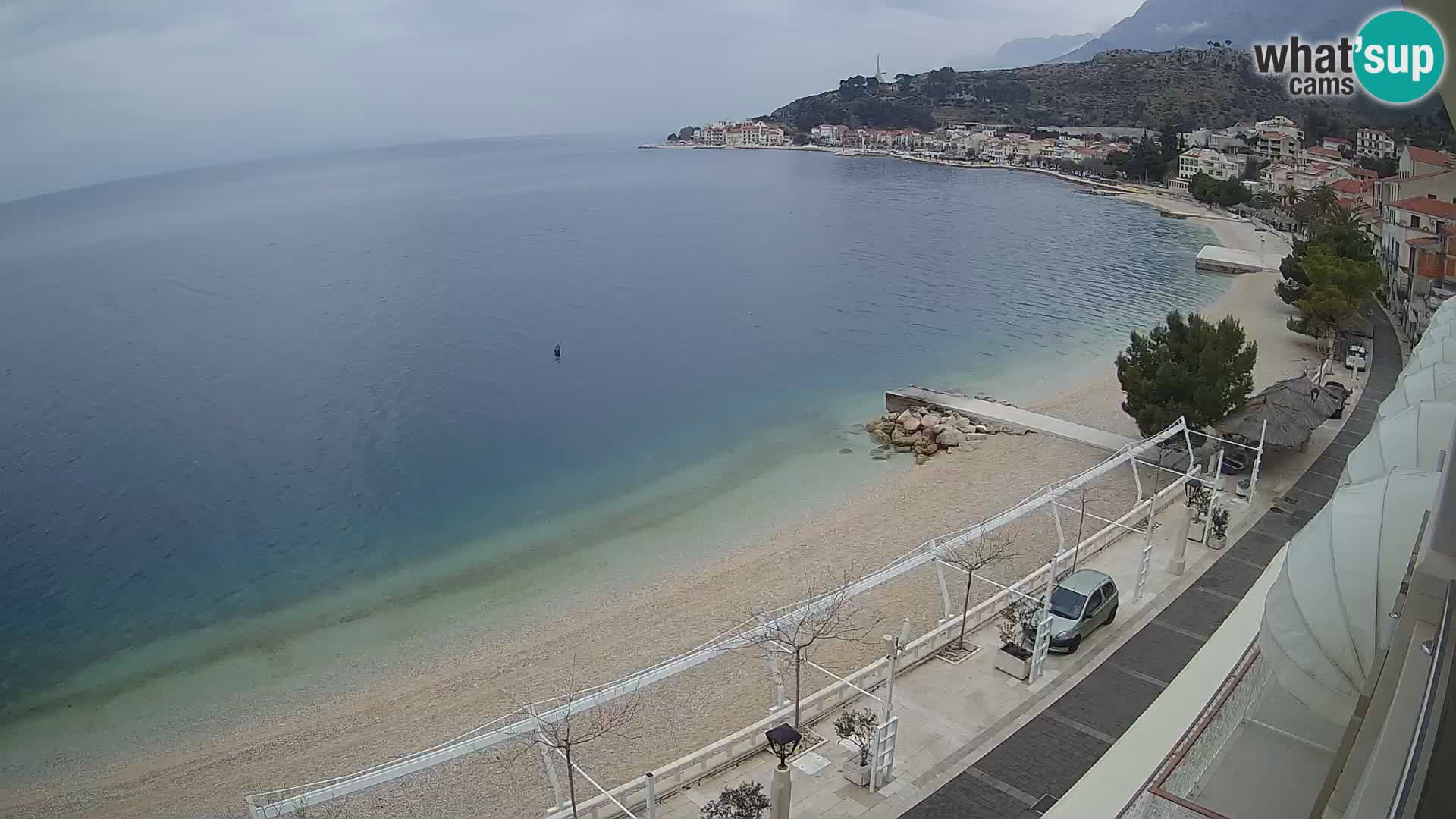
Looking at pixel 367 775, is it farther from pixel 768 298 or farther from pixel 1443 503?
pixel 768 298

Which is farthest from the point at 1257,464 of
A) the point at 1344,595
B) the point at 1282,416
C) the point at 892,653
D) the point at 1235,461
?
the point at 1344,595

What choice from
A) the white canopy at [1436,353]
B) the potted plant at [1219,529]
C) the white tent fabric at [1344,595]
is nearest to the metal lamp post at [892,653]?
the white tent fabric at [1344,595]

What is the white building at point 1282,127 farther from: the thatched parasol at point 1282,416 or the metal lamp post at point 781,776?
the metal lamp post at point 781,776

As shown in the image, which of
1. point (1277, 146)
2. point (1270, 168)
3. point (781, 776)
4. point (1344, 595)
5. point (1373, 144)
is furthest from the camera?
point (1277, 146)

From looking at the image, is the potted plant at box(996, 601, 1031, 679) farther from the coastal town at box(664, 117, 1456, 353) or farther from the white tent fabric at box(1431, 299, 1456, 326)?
the coastal town at box(664, 117, 1456, 353)

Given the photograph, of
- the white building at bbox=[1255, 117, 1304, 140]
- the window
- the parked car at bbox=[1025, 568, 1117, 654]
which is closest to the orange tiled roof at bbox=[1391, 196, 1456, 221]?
the parked car at bbox=[1025, 568, 1117, 654]

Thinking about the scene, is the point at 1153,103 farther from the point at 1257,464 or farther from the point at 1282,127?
the point at 1257,464
